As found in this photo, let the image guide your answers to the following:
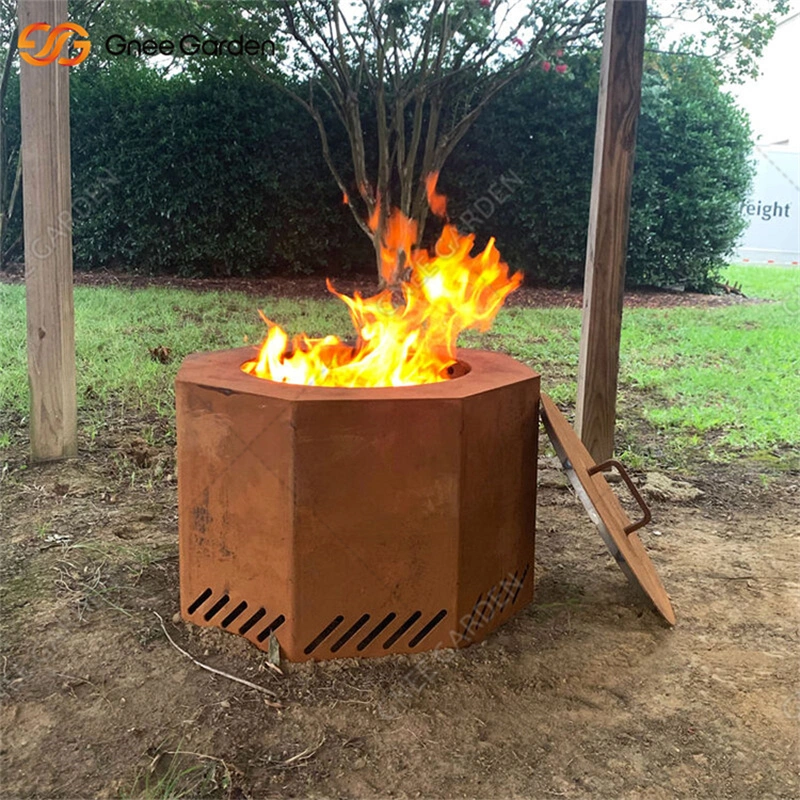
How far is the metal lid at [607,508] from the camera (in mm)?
2061

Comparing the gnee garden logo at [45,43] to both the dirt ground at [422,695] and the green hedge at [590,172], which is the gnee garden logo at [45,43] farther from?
the green hedge at [590,172]

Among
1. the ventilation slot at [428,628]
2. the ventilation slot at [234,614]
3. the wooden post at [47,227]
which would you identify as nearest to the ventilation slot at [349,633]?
the ventilation slot at [428,628]

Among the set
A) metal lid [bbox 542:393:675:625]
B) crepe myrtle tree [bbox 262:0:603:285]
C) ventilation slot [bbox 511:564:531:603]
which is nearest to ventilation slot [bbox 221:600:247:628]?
ventilation slot [bbox 511:564:531:603]

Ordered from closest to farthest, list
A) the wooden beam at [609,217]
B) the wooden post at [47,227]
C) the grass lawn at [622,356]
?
the wooden post at [47,227] → the wooden beam at [609,217] → the grass lawn at [622,356]

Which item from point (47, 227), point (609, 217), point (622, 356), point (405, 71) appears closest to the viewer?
point (47, 227)

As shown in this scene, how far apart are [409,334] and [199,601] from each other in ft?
3.07

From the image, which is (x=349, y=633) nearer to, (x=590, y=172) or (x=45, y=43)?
(x=45, y=43)

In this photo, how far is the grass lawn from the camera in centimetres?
→ 421

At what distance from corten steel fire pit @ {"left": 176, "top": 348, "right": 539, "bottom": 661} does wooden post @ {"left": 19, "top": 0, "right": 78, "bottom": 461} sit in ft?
4.70

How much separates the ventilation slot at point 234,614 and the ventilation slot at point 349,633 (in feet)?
0.84

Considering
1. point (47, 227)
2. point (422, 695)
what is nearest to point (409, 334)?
point (422, 695)

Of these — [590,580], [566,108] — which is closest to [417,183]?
[566,108]

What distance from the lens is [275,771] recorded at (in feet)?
5.17

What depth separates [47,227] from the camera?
313 centimetres
